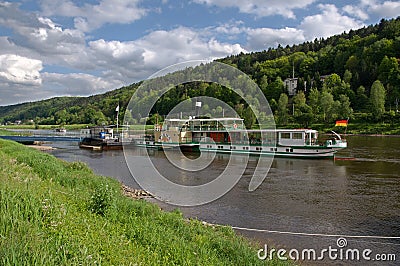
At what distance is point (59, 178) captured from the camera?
16.0 m

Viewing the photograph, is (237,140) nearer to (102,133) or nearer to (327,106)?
(102,133)

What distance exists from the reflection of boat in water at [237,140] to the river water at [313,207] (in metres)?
9.68

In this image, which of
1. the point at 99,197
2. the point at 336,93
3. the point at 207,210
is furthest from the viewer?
the point at 336,93

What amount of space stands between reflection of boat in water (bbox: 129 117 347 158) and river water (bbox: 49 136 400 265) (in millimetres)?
9680

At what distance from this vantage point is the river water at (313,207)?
48.5 ft

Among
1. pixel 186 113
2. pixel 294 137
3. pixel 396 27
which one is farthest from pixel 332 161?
pixel 396 27

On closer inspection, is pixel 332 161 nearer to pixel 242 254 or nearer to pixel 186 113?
pixel 242 254

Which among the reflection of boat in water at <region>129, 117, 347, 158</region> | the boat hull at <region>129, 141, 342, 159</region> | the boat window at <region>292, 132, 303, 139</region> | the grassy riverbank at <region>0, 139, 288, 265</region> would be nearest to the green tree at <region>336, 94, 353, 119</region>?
the reflection of boat in water at <region>129, 117, 347, 158</region>

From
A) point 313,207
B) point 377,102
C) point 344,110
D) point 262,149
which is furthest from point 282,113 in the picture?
point 313,207

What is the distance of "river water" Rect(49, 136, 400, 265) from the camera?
14.8m

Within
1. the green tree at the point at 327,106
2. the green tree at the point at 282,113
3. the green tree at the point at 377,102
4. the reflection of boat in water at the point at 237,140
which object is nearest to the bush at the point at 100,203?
the reflection of boat in water at the point at 237,140

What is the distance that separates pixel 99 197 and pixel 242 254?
185 inches

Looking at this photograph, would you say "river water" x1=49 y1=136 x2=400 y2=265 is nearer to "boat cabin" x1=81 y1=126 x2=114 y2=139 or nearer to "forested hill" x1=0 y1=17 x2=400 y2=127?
"boat cabin" x1=81 y1=126 x2=114 y2=139

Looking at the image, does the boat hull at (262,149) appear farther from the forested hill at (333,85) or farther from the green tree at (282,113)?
the green tree at (282,113)
